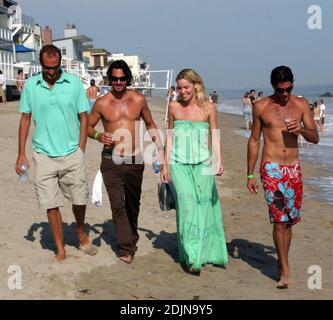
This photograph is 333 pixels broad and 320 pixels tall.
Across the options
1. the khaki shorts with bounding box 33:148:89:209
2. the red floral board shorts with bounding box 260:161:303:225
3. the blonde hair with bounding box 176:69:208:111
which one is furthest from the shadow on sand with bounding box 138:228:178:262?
the blonde hair with bounding box 176:69:208:111

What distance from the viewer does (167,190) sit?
561 cm

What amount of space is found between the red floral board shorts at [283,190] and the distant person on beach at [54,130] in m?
1.69

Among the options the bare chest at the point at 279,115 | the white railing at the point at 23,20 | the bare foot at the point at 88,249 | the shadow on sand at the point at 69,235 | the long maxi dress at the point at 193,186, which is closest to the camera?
the bare chest at the point at 279,115

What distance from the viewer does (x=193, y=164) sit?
17.6 feet

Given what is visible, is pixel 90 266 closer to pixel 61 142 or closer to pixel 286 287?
pixel 61 142

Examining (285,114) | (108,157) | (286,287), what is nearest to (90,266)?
(108,157)

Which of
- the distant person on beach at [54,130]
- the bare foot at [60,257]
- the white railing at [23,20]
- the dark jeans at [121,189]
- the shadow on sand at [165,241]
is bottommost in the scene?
the shadow on sand at [165,241]

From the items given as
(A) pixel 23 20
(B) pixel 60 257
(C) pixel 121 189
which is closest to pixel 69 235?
(B) pixel 60 257

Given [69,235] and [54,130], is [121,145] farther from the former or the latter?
[69,235]

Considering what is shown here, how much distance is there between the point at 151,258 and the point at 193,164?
3.67 ft

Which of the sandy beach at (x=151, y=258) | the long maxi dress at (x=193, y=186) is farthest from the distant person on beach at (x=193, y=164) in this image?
the sandy beach at (x=151, y=258)

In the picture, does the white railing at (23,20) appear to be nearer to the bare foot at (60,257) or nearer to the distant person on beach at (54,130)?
the distant person on beach at (54,130)

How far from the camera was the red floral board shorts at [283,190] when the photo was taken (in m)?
4.87
